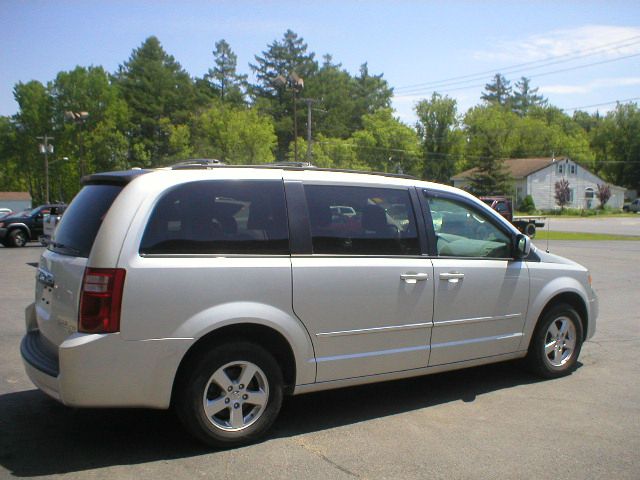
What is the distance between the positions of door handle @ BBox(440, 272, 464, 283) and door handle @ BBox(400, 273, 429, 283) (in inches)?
7.4

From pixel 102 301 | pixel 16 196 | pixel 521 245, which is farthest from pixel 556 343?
pixel 16 196

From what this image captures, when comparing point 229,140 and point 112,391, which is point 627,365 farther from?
point 229,140

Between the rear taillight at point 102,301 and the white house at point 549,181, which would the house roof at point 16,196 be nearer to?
the white house at point 549,181

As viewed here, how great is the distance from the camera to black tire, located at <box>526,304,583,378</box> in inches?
247

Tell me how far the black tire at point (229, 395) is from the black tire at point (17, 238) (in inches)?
891

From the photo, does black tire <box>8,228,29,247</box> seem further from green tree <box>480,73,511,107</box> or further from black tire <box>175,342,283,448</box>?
green tree <box>480,73,511,107</box>

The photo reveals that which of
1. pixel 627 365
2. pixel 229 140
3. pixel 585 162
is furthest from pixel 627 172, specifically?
pixel 627 365

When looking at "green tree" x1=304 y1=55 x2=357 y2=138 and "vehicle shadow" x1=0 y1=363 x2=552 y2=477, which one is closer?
"vehicle shadow" x1=0 y1=363 x2=552 y2=477

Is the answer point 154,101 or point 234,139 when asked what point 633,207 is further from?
point 154,101

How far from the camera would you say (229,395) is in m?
4.48

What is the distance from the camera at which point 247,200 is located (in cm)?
469

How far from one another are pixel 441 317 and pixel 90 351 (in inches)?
111

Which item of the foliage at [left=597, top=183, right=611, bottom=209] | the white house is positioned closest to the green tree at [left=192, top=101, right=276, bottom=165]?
the white house

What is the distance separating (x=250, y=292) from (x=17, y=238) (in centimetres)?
2279
